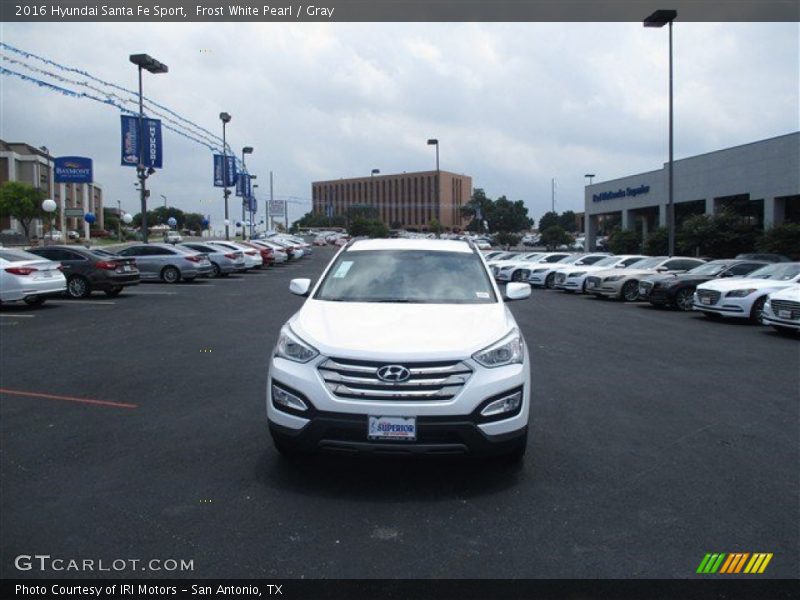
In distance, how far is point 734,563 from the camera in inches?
151

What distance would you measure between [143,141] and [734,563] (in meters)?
30.6

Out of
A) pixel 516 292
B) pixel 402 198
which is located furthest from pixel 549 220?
pixel 516 292

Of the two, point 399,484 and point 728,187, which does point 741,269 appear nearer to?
point 399,484

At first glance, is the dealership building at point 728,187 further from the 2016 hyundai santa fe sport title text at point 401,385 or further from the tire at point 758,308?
the 2016 hyundai santa fe sport title text at point 401,385

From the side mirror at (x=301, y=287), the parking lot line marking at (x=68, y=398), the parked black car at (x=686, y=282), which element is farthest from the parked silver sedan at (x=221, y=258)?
the side mirror at (x=301, y=287)

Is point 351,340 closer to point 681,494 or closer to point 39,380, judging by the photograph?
point 681,494

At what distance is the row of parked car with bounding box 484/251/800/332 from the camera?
1391 cm

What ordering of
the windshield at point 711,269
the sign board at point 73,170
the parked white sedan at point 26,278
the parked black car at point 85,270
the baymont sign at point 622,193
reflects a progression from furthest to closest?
the baymont sign at point 622,193 → the sign board at point 73,170 → the parked black car at point 85,270 → the windshield at point 711,269 → the parked white sedan at point 26,278

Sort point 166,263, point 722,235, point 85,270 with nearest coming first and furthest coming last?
point 85,270, point 166,263, point 722,235

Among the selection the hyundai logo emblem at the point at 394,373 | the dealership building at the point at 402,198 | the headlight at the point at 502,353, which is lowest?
the hyundai logo emblem at the point at 394,373

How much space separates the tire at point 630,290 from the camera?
21.3 m

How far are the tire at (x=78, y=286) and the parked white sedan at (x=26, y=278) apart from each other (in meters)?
2.45

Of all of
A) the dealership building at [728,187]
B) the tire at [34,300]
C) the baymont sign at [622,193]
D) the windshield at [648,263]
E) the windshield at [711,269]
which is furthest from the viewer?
the baymont sign at [622,193]

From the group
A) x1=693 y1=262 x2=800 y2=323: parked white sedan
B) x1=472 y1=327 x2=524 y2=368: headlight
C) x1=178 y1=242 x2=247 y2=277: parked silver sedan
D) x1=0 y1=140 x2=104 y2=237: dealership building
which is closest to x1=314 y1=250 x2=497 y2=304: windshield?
x1=472 y1=327 x2=524 y2=368: headlight
